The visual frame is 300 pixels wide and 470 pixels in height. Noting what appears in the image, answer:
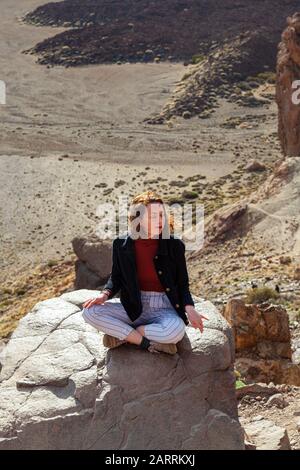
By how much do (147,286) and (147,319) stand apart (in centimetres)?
27

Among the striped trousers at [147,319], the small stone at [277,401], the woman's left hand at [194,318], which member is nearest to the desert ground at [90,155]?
the small stone at [277,401]

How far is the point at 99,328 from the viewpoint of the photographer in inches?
244

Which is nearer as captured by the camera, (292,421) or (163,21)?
(292,421)

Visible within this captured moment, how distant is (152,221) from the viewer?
20.1ft

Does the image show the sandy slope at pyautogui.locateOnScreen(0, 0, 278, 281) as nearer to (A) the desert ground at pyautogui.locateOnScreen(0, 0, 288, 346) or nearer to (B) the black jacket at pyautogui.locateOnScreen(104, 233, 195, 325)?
(A) the desert ground at pyautogui.locateOnScreen(0, 0, 288, 346)

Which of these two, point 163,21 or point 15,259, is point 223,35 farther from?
point 15,259

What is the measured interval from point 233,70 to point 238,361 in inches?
1687

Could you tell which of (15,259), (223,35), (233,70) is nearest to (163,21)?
(223,35)

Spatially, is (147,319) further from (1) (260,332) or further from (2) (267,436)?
(1) (260,332)

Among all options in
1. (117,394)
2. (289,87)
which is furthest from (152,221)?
(289,87)

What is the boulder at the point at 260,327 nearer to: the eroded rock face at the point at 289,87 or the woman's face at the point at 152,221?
the woman's face at the point at 152,221

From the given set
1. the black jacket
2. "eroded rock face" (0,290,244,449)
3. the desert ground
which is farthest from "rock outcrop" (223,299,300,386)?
the black jacket

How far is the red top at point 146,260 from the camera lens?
20.4 ft

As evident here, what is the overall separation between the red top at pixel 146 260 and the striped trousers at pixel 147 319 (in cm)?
10
